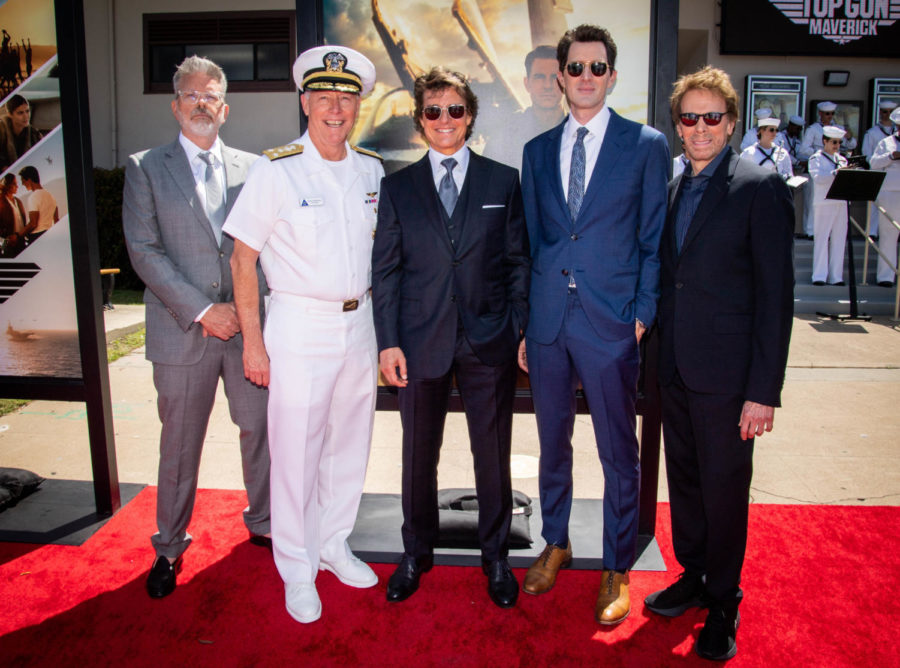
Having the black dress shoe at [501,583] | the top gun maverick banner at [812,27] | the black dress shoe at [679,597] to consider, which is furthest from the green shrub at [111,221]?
the top gun maverick banner at [812,27]

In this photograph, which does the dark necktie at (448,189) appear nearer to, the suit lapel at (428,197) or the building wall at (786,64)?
the suit lapel at (428,197)

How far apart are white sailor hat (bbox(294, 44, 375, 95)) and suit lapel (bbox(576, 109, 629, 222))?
101 cm

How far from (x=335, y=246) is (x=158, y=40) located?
38.0 feet

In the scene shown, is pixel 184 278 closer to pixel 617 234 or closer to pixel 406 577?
pixel 406 577

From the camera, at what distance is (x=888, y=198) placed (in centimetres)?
1027

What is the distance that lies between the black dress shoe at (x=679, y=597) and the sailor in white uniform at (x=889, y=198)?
901 centimetres

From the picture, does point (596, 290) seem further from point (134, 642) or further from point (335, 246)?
point (134, 642)

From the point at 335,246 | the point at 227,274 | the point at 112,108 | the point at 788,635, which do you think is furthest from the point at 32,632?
the point at 112,108

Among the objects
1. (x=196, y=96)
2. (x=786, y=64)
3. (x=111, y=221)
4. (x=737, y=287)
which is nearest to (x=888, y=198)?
(x=786, y=64)

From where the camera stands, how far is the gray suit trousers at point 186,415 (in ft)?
10.0

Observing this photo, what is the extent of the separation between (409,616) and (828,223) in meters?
9.49

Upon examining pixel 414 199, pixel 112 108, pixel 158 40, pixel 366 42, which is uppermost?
pixel 158 40

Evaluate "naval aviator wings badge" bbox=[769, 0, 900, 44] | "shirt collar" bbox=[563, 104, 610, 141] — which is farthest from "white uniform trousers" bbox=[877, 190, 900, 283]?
"shirt collar" bbox=[563, 104, 610, 141]

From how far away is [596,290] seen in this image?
8.97 ft
